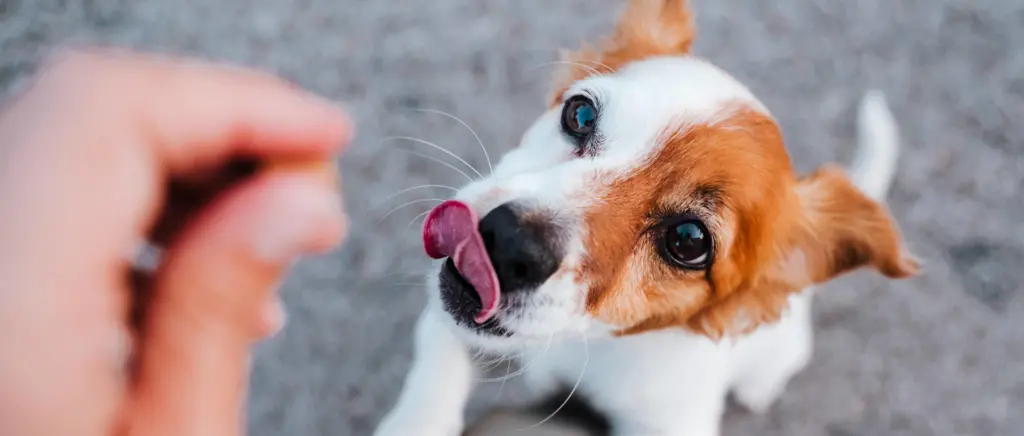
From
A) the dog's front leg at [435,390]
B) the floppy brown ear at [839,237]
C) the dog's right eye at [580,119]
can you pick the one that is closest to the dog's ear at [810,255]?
the floppy brown ear at [839,237]

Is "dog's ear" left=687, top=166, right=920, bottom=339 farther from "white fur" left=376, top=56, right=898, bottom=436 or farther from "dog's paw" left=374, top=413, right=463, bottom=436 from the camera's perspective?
"dog's paw" left=374, top=413, right=463, bottom=436

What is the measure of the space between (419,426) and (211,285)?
2.26ft

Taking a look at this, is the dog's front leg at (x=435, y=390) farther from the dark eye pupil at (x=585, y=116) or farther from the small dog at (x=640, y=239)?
the dark eye pupil at (x=585, y=116)

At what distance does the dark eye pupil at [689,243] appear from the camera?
100 centimetres

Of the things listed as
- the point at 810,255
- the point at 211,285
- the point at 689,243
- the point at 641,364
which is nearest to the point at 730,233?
the point at 689,243

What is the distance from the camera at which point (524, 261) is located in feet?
2.94

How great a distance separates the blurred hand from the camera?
525mm

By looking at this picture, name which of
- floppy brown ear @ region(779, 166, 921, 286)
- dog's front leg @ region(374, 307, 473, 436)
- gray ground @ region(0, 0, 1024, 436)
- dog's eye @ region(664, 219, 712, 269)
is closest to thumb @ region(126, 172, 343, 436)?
dog's eye @ region(664, 219, 712, 269)

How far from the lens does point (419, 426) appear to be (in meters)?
1.21

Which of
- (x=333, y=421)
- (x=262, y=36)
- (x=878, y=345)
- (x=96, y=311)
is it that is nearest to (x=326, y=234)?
(x=96, y=311)

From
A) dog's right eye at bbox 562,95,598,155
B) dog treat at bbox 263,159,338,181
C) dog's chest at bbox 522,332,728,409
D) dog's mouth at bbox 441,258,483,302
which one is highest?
dog treat at bbox 263,159,338,181

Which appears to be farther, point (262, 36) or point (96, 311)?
point (262, 36)

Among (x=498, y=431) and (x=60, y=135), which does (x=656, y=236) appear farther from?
(x=60, y=135)

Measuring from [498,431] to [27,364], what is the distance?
32.4 inches
